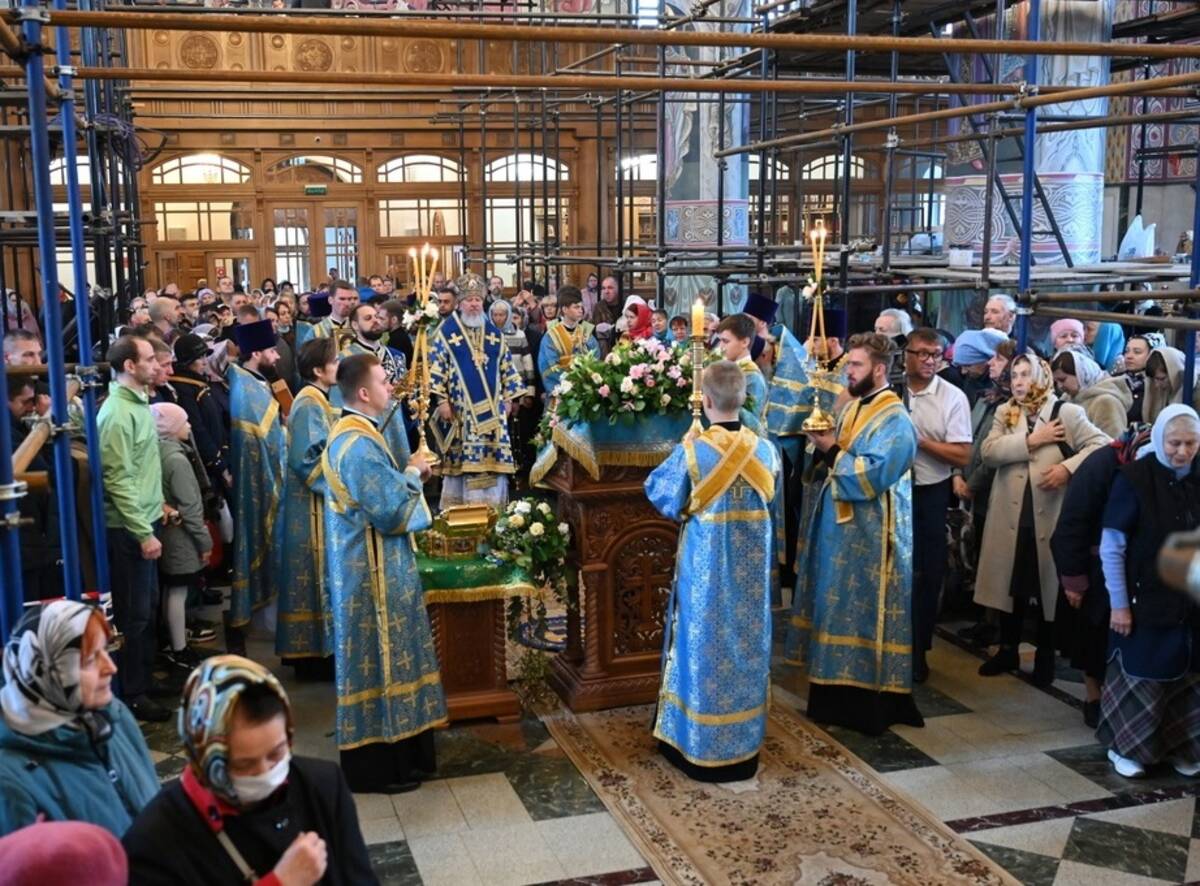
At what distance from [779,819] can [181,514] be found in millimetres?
3240

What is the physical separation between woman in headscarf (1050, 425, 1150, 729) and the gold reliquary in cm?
258

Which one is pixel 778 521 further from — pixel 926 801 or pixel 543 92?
pixel 543 92

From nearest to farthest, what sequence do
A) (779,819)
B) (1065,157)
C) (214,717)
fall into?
1. (214,717)
2. (779,819)
3. (1065,157)

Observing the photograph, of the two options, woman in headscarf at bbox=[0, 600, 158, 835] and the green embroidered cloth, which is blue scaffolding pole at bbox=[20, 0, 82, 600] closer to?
woman in headscarf at bbox=[0, 600, 158, 835]

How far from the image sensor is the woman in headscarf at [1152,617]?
4.99 metres

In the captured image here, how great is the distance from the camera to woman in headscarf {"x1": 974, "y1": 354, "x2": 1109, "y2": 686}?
6141 mm

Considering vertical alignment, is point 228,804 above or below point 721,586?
above

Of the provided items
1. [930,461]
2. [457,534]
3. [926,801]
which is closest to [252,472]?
[457,534]

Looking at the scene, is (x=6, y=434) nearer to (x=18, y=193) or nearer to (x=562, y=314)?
(x=562, y=314)

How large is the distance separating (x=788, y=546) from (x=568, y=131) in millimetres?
13152

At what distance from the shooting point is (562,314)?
11094mm

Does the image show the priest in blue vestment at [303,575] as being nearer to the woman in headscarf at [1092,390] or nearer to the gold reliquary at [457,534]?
the gold reliquary at [457,534]

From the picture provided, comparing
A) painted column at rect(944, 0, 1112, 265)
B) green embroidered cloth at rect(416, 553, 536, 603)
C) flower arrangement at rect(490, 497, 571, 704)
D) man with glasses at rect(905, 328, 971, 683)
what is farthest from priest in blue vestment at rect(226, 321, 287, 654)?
painted column at rect(944, 0, 1112, 265)

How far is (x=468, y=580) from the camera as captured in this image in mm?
5730
